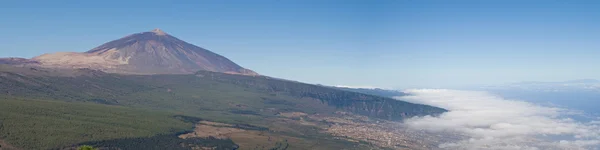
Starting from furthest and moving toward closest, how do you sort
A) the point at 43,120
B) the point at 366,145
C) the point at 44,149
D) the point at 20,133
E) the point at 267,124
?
1. the point at 267,124
2. the point at 366,145
3. the point at 43,120
4. the point at 20,133
5. the point at 44,149

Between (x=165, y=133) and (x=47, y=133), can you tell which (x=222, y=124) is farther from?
(x=47, y=133)

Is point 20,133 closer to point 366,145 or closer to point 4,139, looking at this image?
point 4,139

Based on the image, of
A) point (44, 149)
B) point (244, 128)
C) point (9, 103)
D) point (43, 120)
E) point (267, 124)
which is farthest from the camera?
point (267, 124)

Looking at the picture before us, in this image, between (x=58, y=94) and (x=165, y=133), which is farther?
(x=58, y=94)

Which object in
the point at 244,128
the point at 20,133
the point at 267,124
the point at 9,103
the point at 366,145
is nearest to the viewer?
the point at 20,133

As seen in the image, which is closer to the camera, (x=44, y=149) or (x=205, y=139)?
(x=44, y=149)

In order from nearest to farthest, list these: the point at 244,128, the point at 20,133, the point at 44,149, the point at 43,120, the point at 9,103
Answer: the point at 44,149, the point at 20,133, the point at 43,120, the point at 9,103, the point at 244,128

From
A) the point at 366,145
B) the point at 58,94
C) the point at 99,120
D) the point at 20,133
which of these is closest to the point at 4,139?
the point at 20,133

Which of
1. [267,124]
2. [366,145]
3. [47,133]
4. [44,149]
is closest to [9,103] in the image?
[47,133]
